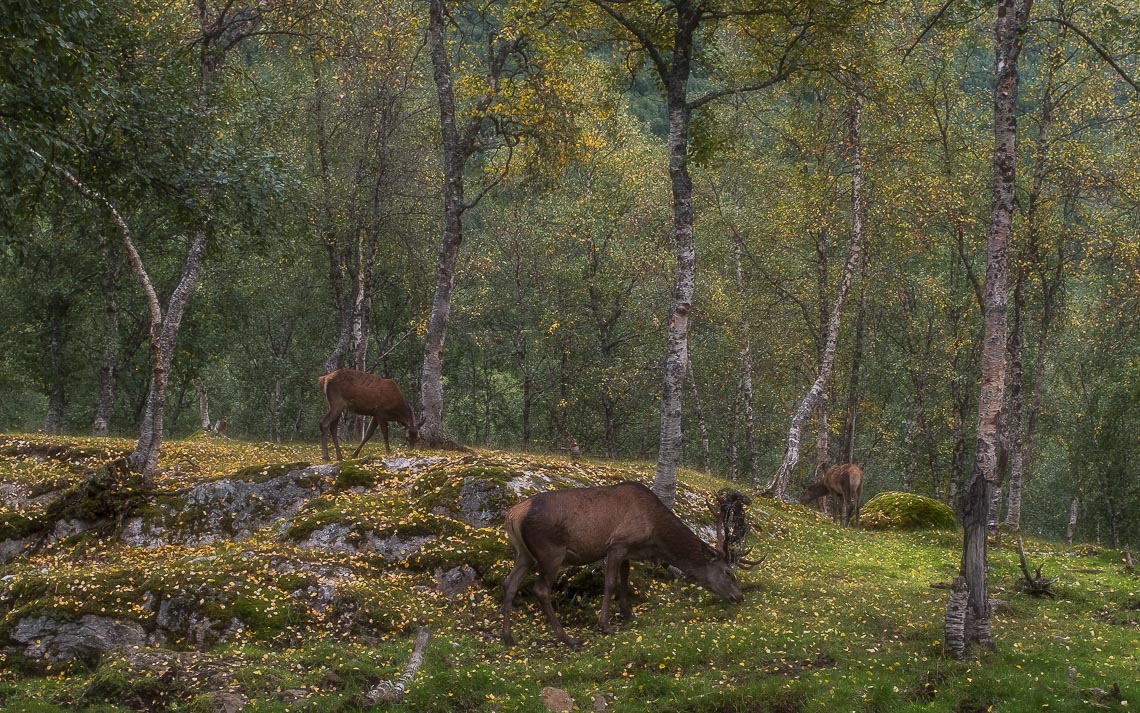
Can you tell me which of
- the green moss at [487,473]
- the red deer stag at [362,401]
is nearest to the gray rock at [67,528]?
the red deer stag at [362,401]

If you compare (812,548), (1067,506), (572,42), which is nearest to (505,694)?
(812,548)

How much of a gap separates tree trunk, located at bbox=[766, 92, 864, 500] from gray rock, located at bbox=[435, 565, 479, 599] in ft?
50.1

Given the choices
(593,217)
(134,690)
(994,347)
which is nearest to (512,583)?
(134,690)

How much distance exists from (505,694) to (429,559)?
5.25 meters

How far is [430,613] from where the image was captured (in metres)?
15.1

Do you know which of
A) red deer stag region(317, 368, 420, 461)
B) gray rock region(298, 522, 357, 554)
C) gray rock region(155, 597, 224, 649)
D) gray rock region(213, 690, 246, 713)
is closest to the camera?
gray rock region(213, 690, 246, 713)

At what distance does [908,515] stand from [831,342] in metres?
6.56

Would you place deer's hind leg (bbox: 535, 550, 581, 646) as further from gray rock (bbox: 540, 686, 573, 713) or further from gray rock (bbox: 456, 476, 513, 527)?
gray rock (bbox: 456, 476, 513, 527)

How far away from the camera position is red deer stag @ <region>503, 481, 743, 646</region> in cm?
1462

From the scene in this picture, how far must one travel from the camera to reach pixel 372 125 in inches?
1469

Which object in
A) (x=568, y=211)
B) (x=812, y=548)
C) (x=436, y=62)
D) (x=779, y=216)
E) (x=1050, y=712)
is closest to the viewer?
(x=1050, y=712)

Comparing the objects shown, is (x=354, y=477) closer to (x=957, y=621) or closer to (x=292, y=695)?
Answer: (x=292, y=695)

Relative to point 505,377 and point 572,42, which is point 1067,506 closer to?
point 505,377

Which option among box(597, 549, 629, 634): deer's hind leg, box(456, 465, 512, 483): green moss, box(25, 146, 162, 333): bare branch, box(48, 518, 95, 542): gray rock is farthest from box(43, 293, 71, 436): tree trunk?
box(597, 549, 629, 634): deer's hind leg
